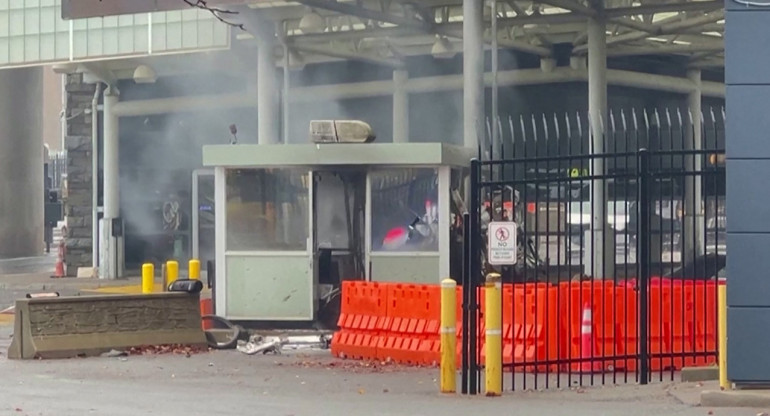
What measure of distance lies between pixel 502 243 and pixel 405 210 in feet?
21.3

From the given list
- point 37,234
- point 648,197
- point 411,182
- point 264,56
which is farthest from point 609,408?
point 37,234

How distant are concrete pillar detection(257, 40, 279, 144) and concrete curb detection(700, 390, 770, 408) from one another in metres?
20.4

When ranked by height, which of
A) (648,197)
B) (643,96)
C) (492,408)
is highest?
(643,96)

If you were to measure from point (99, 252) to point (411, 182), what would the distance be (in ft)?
60.8

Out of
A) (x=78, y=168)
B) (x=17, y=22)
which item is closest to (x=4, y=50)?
(x=17, y=22)

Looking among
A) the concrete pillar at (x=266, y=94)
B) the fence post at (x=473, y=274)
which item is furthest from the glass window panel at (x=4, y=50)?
the fence post at (x=473, y=274)

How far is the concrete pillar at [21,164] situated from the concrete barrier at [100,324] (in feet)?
104

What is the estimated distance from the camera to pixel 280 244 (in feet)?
64.0

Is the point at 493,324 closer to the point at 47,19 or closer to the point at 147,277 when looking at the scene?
the point at 147,277

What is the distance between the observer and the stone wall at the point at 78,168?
37719mm

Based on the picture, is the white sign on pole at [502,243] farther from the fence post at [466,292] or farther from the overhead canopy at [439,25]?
the overhead canopy at [439,25]

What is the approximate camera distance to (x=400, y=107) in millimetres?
34062

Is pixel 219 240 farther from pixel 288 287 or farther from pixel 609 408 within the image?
pixel 609 408

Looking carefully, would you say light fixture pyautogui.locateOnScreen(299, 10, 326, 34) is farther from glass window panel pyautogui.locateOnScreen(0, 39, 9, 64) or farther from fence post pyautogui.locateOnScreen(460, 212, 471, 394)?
fence post pyautogui.locateOnScreen(460, 212, 471, 394)
